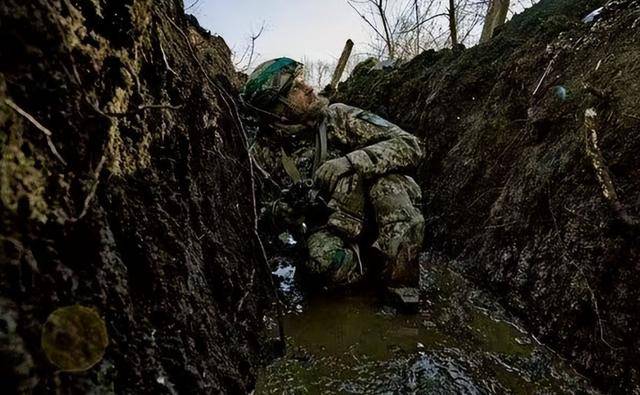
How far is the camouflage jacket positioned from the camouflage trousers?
0.42 feet

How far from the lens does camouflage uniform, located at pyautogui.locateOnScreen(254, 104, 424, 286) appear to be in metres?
2.40

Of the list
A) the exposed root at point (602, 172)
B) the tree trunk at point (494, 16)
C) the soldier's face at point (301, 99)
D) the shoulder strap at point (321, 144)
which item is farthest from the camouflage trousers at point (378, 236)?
the tree trunk at point (494, 16)

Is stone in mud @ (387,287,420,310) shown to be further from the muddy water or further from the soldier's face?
the soldier's face

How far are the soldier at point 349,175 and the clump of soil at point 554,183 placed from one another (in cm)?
58

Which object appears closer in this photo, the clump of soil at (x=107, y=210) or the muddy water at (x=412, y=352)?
the clump of soil at (x=107, y=210)

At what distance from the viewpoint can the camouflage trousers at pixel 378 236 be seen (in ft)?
7.80

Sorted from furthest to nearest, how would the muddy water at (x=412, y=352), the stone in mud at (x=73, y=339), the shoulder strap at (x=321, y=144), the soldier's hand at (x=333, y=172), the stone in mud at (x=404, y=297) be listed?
the shoulder strap at (x=321, y=144) → the soldier's hand at (x=333, y=172) → the stone in mud at (x=404, y=297) → the muddy water at (x=412, y=352) → the stone in mud at (x=73, y=339)

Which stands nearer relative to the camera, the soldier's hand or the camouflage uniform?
the camouflage uniform

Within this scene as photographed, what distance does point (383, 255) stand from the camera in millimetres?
2506

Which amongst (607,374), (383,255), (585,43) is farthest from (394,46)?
(607,374)

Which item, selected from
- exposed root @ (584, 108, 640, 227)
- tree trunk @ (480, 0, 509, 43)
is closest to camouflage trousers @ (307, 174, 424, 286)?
exposed root @ (584, 108, 640, 227)

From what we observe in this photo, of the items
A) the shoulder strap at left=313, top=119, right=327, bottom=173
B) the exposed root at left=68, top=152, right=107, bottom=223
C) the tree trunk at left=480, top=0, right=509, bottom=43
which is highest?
the tree trunk at left=480, top=0, right=509, bottom=43

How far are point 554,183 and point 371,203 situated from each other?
1.17 m

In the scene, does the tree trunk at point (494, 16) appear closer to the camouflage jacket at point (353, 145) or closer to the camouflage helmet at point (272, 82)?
the camouflage jacket at point (353, 145)
